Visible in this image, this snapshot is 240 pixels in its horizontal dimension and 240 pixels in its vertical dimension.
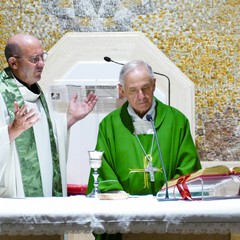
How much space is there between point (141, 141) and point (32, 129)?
0.78 m

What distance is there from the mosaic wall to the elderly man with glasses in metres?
1.98

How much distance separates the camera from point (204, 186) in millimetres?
4738

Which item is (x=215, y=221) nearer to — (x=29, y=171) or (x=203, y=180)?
(x=203, y=180)

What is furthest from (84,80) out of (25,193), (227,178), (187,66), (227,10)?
(227,178)

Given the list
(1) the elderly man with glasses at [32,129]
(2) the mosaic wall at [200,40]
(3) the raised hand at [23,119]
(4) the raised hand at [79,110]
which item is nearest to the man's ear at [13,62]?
(1) the elderly man with glasses at [32,129]

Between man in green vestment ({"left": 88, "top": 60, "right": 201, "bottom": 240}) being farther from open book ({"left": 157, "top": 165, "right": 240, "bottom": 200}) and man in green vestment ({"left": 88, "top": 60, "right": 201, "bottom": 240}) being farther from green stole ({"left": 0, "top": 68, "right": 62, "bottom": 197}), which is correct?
open book ({"left": 157, "top": 165, "right": 240, "bottom": 200})

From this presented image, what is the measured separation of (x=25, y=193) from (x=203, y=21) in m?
2.81

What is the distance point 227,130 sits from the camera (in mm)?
7797

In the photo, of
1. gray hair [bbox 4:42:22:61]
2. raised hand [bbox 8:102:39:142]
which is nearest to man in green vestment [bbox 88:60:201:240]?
raised hand [bbox 8:102:39:142]

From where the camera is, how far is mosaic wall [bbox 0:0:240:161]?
7.71 metres

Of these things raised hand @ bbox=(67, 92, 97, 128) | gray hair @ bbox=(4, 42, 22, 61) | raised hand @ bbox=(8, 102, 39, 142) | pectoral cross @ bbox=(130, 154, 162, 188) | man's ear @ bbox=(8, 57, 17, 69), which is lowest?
pectoral cross @ bbox=(130, 154, 162, 188)

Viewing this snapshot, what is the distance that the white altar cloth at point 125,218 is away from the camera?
448cm

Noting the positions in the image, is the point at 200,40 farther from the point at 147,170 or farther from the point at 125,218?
the point at 125,218

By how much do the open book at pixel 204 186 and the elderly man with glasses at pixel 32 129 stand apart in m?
1.26
